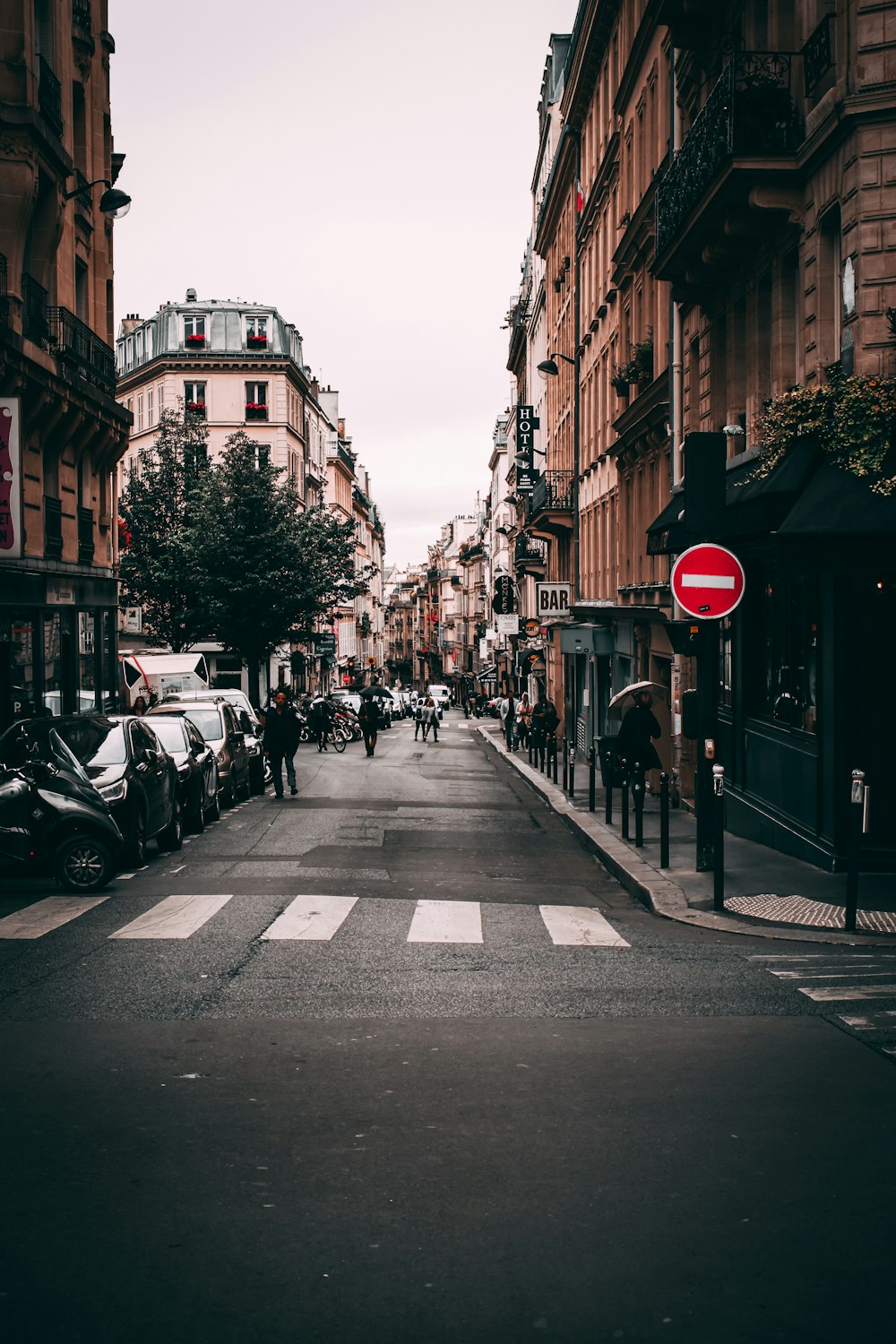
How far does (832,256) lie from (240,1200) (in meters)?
11.4

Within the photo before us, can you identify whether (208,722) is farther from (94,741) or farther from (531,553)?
(531,553)

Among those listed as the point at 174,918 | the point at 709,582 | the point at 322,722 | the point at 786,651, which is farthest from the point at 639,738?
the point at 322,722

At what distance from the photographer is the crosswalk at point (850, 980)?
757 cm

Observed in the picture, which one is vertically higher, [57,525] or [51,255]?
[51,255]

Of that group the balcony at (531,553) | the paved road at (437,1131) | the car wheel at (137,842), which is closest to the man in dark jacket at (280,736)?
the car wheel at (137,842)

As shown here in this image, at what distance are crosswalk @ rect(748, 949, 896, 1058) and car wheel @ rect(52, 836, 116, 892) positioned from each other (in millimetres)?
6122

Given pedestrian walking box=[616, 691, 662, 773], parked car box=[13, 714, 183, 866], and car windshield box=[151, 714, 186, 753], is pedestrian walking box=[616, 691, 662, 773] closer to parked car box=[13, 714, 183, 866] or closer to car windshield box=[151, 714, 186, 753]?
car windshield box=[151, 714, 186, 753]

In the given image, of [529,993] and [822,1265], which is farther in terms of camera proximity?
[529,993]

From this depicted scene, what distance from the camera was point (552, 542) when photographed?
5119 centimetres

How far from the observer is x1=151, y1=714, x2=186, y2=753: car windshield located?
62.6ft

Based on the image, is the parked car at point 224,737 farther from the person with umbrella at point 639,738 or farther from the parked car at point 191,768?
the person with umbrella at point 639,738

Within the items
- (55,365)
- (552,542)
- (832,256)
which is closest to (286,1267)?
Result: (832,256)

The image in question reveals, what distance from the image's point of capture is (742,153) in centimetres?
1447

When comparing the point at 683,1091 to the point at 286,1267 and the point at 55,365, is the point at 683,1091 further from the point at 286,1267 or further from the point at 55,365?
the point at 55,365
